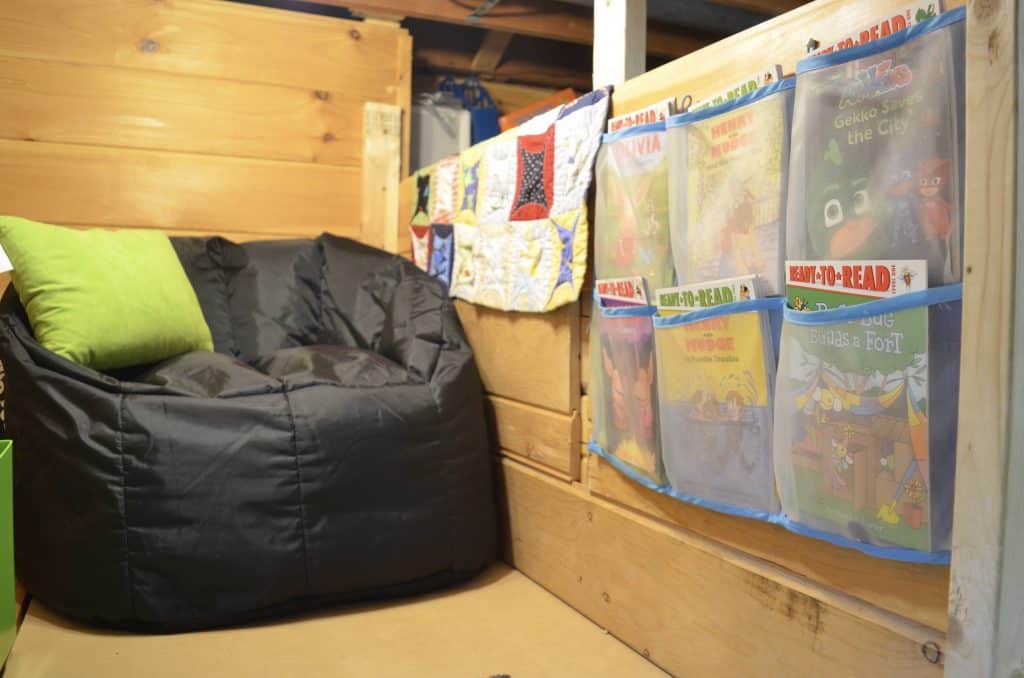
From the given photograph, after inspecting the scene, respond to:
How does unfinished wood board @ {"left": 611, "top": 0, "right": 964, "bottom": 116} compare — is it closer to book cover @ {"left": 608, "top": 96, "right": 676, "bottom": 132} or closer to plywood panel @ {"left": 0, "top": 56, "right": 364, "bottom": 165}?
book cover @ {"left": 608, "top": 96, "right": 676, "bottom": 132}

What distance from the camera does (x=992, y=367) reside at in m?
0.78

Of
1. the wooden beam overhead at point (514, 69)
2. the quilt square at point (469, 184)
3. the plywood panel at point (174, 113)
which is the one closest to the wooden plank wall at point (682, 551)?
the quilt square at point (469, 184)

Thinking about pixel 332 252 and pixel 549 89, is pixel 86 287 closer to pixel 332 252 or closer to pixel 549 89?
pixel 332 252

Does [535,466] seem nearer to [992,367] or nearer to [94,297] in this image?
[94,297]

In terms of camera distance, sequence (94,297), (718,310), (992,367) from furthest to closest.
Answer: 1. (94,297)
2. (718,310)
3. (992,367)

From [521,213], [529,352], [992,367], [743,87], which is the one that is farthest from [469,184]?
[992,367]

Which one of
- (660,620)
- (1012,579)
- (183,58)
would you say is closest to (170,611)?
(660,620)

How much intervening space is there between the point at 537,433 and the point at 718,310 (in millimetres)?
707

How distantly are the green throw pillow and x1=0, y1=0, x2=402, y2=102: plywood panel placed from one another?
77 cm

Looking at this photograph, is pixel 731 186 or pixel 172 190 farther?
pixel 172 190

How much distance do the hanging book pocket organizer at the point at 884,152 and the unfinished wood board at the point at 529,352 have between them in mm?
666

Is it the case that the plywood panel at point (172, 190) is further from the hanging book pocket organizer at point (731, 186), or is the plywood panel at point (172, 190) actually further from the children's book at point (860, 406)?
the children's book at point (860, 406)

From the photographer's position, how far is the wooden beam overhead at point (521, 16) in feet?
8.26

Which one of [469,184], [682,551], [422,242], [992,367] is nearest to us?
[992,367]
